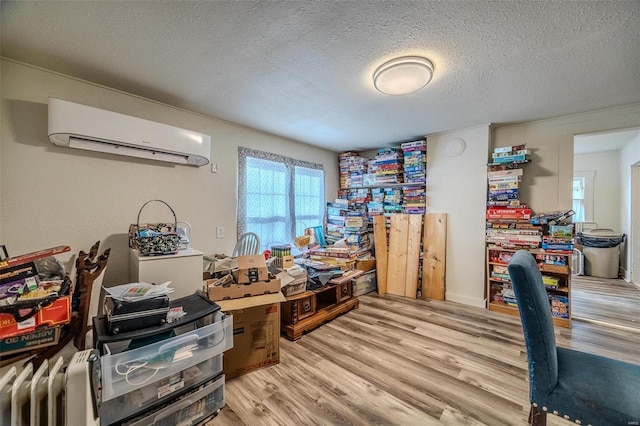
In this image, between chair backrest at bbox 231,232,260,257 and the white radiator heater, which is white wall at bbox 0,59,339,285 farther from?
the white radiator heater

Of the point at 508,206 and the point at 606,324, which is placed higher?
the point at 508,206

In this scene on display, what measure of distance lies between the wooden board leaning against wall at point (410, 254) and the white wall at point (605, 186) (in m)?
4.02

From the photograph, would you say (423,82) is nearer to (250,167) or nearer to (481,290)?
(250,167)

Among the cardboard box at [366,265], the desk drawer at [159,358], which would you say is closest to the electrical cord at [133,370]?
the desk drawer at [159,358]

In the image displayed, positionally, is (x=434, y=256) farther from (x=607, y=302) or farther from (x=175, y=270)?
(x=175, y=270)

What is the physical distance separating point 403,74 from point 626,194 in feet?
17.9

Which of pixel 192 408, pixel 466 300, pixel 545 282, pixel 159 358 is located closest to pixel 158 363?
pixel 159 358

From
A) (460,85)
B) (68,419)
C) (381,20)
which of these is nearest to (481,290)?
(460,85)

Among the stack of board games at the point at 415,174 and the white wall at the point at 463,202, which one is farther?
the stack of board games at the point at 415,174

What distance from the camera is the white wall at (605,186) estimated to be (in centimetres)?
468

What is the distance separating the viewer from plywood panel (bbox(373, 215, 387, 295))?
361 cm

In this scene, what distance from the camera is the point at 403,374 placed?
5.80 feet

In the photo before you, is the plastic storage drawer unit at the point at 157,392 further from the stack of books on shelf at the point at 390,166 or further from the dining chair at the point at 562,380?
the stack of books on shelf at the point at 390,166

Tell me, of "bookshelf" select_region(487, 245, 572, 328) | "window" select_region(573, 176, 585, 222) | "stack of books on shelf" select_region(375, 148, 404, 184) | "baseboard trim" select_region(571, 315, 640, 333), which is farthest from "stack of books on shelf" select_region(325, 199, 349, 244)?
"window" select_region(573, 176, 585, 222)
